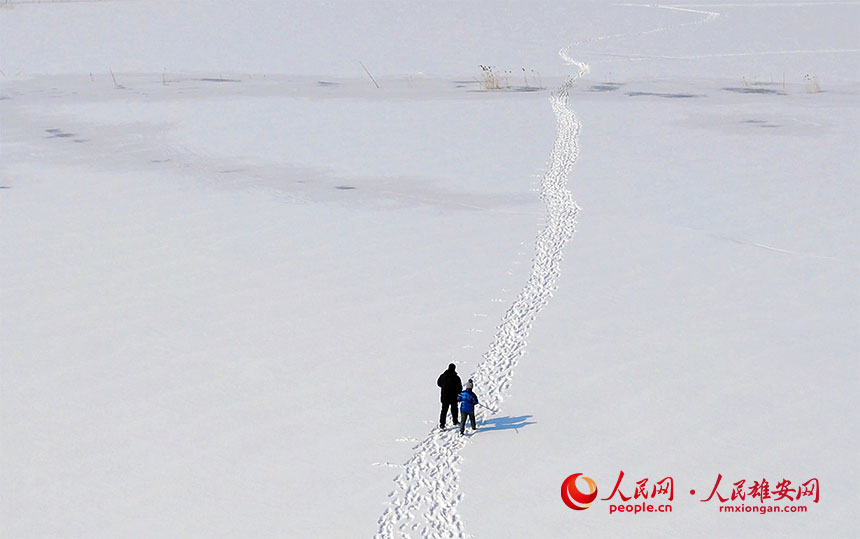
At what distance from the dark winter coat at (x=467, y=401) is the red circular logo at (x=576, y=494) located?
63.3 inches

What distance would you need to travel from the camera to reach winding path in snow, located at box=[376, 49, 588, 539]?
10416 mm

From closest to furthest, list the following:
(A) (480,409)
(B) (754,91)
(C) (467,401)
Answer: (C) (467,401)
(A) (480,409)
(B) (754,91)

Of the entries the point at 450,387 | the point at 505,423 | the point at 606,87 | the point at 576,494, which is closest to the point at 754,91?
the point at 606,87

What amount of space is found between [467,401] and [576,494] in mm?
1920

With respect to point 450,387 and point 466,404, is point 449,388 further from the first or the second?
point 466,404

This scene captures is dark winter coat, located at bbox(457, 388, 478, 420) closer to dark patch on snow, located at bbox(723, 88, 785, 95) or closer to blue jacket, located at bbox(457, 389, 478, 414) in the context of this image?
blue jacket, located at bbox(457, 389, 478, 414)

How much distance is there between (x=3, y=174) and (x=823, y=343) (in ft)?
64.2

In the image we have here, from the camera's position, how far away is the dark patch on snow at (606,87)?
36094 millimetres

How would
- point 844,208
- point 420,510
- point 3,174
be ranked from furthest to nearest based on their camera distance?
point 3,174, point 844,208, point 420,510

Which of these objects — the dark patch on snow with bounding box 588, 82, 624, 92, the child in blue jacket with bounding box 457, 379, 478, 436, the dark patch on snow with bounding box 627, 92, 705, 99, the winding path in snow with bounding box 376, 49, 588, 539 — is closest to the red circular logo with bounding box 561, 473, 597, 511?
the winding path in snow with bounding box 376, 49, 588, 539

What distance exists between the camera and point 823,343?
47.9ft

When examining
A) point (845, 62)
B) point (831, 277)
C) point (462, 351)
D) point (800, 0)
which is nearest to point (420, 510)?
point (462, 351)

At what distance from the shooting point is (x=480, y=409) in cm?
1291

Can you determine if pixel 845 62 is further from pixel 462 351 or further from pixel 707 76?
Answer: pixel 462 351
